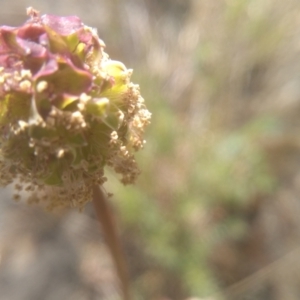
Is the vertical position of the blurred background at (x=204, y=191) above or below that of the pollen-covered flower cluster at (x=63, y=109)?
above

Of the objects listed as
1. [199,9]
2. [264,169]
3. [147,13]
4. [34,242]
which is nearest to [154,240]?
[264,169]

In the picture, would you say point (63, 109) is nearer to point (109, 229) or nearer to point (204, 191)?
point (109, 229)

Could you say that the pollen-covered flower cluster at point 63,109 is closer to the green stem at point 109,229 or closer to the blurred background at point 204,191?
the green stem at point 109,229

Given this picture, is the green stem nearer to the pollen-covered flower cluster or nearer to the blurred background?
the pollen-covered flower cluster

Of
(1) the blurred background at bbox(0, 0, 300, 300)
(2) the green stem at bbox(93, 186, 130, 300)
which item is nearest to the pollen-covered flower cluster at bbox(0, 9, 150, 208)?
(2) the green stem at bbox(93, 186, 130, 300)

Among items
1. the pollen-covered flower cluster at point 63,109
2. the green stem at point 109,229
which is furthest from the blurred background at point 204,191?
the pollen-covered flower cluster at point 63,109

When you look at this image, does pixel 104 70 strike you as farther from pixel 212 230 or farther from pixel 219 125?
pixel 219 125

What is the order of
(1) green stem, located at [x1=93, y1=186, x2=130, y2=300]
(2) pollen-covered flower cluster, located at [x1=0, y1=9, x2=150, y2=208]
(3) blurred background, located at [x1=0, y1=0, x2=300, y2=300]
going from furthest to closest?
(3) blurred background, located at [x1=0, y1=0, x2=300, y2=300], (1) green stem, located at [x1=93, y1=186, x2=130, y2=300], (2) pollen-covered flower cluster, located at [x1=0, y1=9, x2=150, y2=208]

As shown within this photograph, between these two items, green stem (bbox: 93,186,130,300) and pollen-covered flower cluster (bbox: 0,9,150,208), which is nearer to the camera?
pollen-covered flower cluster (bbox: 0,9,150,208)
